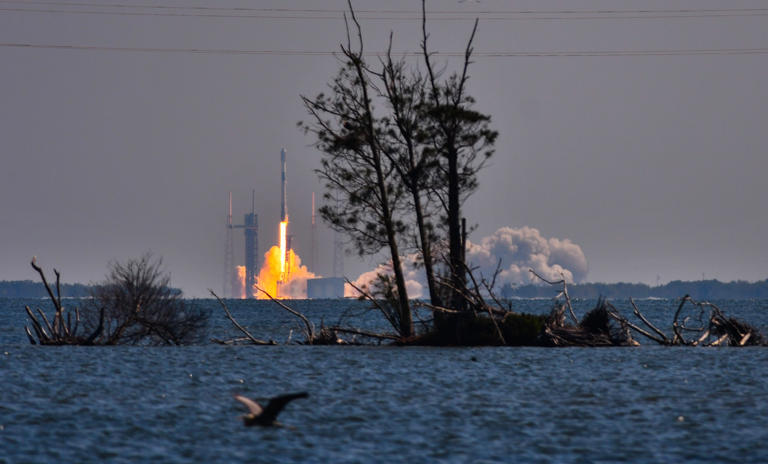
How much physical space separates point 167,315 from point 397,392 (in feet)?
83.6

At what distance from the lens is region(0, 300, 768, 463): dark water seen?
22250 millimetres

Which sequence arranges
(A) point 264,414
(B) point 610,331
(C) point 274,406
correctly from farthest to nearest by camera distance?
(B) point 610,331, (A) point 264,414, (C) point 274,406

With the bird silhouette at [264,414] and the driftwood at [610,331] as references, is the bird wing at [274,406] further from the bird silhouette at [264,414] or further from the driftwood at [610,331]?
the driftwood at [610,331]

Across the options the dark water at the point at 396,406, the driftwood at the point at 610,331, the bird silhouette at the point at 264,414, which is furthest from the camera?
the driftwood at the point at 610,331

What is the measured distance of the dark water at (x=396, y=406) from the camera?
22.2 metres

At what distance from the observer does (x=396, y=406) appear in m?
30.1

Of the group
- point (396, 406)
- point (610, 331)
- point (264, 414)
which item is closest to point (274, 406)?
point (264, 414)

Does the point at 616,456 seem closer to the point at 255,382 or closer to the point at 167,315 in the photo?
the point at 255,382

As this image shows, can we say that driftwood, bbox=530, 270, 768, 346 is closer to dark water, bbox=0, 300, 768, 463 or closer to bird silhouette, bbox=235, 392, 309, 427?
dark water, bbox=0, 300, 768, 463

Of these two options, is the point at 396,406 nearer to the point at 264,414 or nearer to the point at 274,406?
the point at 264,414

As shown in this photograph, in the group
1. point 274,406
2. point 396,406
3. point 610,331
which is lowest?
point 396,406

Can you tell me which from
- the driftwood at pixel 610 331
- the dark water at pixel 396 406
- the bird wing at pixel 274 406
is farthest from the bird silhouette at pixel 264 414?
the driftwood at pixel 610 331

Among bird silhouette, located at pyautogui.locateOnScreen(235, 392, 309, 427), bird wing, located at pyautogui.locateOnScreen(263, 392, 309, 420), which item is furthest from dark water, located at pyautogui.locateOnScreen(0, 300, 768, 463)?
bird wing, located at pyautogui.locateOnScreen(263, 392, 309, 420)

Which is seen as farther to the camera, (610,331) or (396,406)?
(610,331)
